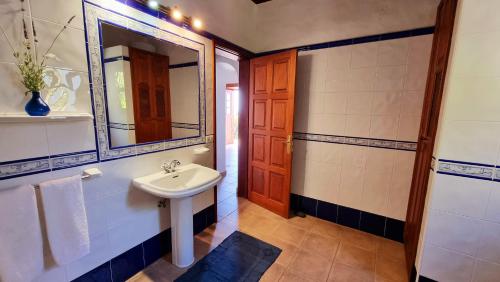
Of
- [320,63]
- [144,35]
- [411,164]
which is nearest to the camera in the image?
[144,35]

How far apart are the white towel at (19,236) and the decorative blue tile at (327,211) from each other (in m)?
2.53

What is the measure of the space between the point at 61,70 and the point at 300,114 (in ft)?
7.32

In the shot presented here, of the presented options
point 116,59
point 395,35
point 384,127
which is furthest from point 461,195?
point 116,59

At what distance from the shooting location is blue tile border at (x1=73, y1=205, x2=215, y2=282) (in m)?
1.50

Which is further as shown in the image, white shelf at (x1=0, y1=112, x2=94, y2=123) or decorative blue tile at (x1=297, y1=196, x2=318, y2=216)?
decorative blue tile at (x1=297, y1=196, x2=318, y2=216)

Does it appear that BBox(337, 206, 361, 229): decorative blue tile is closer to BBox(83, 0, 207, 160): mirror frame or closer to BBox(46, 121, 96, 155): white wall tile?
BBox(83, 0, 207, 160): mirror frame

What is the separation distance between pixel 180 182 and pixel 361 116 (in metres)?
1.96

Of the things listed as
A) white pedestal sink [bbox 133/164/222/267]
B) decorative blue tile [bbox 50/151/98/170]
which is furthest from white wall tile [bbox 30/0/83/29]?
white pedestal sink [bbox 133/164/222/267]

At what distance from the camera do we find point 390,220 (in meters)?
2.23

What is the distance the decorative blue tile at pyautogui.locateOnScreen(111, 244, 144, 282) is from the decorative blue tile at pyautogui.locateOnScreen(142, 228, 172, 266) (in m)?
0.05

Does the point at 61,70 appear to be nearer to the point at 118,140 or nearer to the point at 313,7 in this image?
the point at 118,140

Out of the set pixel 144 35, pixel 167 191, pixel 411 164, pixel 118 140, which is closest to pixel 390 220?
pixel 411 164

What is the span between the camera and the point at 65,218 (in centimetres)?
123

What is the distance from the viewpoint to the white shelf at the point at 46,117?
1.02 metres
